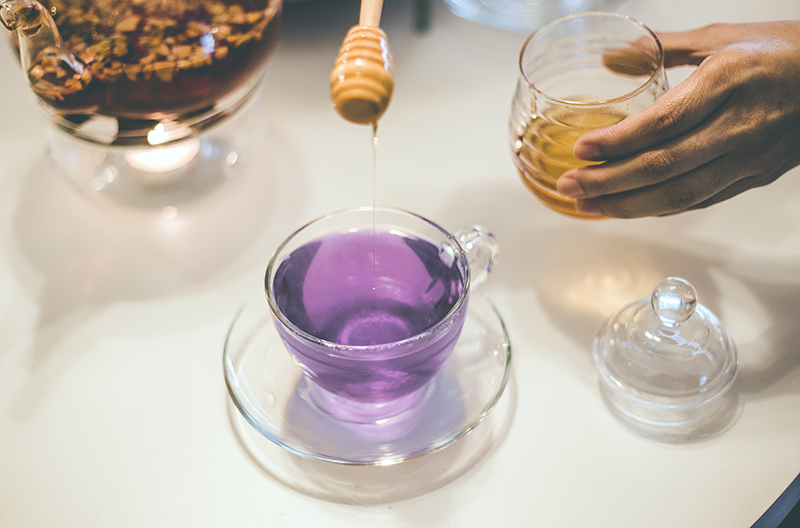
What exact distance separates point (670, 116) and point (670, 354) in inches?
8.3

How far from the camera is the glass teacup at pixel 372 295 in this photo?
561mm

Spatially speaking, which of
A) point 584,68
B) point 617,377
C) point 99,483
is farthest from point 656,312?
point 99,483

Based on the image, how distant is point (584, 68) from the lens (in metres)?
0.79

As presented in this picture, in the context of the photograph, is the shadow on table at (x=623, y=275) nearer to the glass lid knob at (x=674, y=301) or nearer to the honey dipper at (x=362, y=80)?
the glass lid knob at (x=674, y=301)

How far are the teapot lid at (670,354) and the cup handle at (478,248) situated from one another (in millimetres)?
138

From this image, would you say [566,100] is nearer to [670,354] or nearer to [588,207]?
[588,207]

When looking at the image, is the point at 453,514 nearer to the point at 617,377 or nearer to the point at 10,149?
the point at 617,377

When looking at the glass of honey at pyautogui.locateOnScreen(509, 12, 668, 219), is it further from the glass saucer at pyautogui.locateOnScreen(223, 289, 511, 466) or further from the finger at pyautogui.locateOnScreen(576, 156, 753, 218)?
the glass saucer at pyautogui.locateOnScreen(223, 289, 511, 466)

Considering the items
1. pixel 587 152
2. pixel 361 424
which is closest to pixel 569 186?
pixel 587 152

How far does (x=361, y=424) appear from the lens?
0.60 meters

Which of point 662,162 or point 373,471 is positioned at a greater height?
point 662,162

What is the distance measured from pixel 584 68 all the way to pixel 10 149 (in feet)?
2.29

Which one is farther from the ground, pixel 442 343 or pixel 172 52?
pixel 172 52

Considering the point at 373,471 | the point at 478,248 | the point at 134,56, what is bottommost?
the point at 373,471
